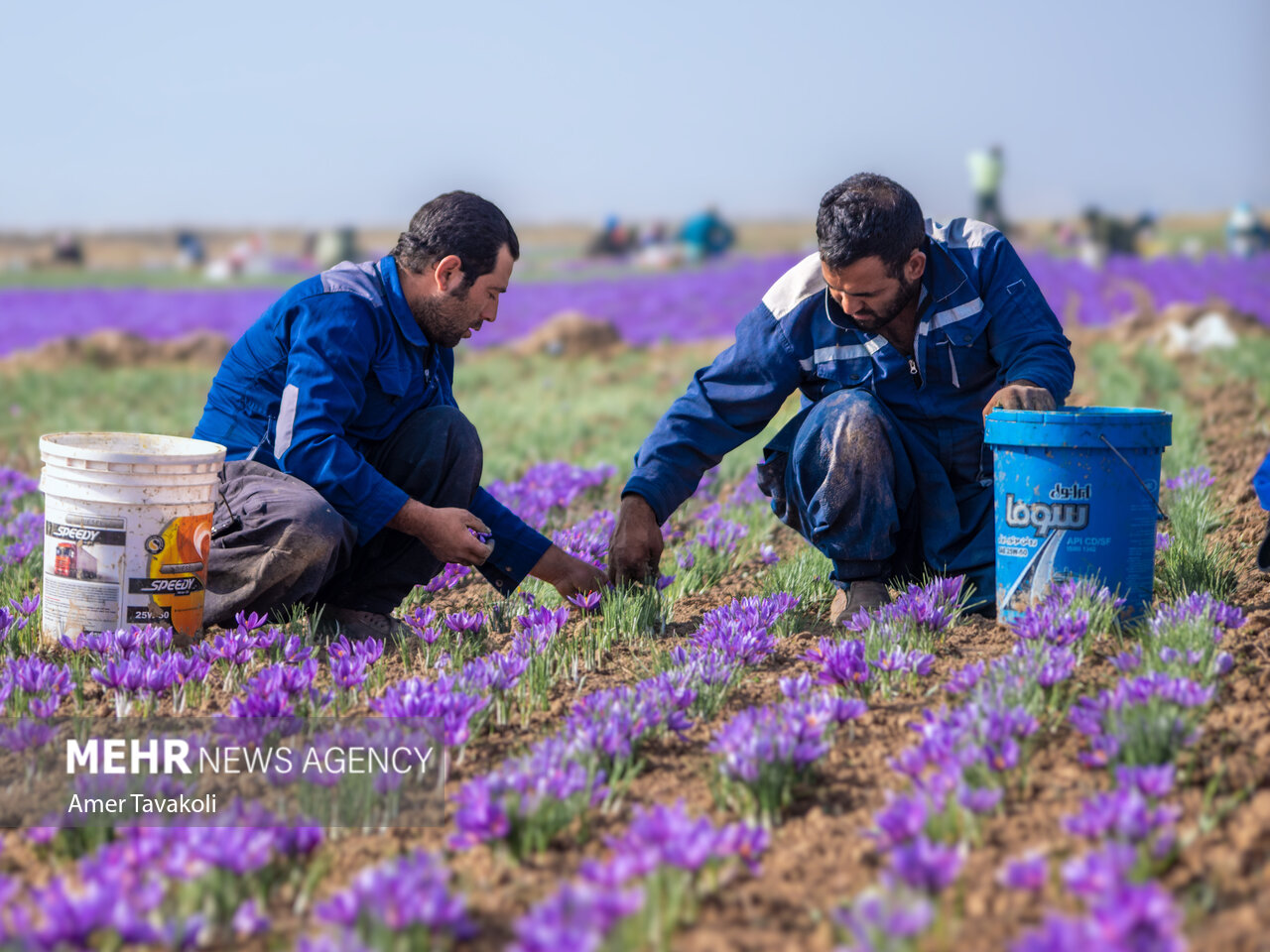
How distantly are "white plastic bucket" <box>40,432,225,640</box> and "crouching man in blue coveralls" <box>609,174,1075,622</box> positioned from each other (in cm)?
136

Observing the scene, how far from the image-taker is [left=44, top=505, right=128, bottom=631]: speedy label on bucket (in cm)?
343

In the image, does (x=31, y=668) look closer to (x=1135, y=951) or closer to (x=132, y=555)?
(x=132, y=555)

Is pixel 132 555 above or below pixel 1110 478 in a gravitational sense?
below

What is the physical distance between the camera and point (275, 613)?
146 inches

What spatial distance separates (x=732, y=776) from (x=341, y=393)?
1.89m

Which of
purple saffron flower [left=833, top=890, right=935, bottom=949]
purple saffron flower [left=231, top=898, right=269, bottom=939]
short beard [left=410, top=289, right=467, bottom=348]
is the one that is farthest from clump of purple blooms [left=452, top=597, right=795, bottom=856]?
short beard [left=410, top=289, right=467, bottom=348]

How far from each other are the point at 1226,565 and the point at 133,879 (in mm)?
3375

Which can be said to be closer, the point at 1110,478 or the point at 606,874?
the point at 606,874

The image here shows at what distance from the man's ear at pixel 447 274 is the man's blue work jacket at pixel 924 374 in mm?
849

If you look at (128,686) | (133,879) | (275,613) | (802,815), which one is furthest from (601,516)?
(133,879)

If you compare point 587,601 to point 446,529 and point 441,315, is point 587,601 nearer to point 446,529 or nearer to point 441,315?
point 446,529

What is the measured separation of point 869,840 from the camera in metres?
2.15

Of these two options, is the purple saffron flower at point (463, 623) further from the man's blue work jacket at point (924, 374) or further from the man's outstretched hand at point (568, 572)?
the man's blue work jacket at point (924, 374)

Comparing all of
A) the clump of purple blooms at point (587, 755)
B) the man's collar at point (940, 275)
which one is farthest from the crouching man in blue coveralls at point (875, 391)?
the clump of purple blooms at point (587, 755)
